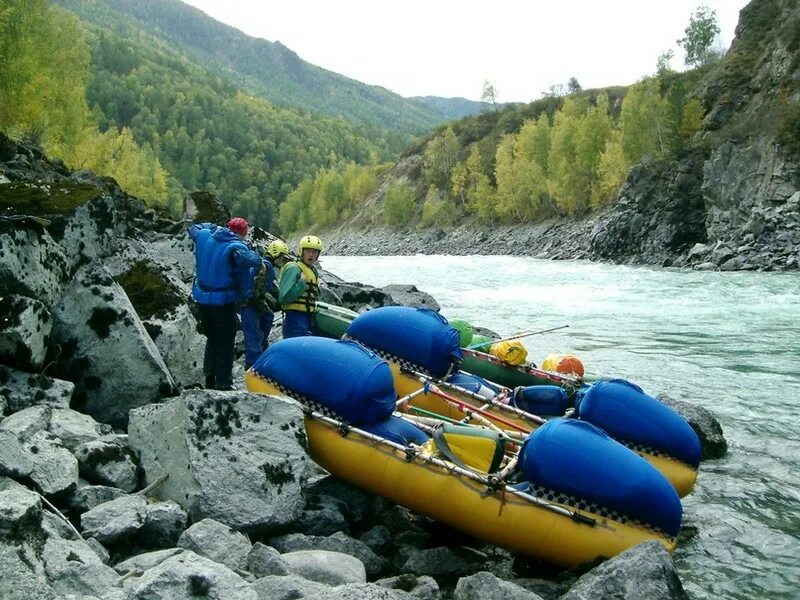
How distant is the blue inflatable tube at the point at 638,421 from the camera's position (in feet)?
20.6

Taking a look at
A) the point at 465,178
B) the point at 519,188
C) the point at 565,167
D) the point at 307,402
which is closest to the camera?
the point at 307,402

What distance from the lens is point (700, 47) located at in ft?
264

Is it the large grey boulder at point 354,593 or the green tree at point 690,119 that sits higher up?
the green tree at point 690,119

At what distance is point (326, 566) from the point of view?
4094 millimetres

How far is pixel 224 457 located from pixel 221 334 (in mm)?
2787

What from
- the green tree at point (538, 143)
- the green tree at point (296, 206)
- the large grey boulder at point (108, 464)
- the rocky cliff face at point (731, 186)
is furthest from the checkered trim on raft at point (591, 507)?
the green tree at point (296, 206)

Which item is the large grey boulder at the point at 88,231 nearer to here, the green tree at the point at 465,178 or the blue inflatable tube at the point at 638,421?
the blue inflatable tube at the point at 638,421

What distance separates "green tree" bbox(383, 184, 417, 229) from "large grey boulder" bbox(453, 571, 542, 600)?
82.3 m

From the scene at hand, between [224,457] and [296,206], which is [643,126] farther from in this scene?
[296,206]

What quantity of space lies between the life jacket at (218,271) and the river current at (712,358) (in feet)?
Result: 16.3

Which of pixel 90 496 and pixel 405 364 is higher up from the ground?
pixel 405 364

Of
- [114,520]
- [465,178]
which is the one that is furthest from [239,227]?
[465,178]

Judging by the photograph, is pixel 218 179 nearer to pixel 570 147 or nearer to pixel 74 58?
pixel 570 147

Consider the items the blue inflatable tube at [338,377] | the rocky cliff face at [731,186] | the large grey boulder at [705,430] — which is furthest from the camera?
the rocky cliff face at [731,186]
